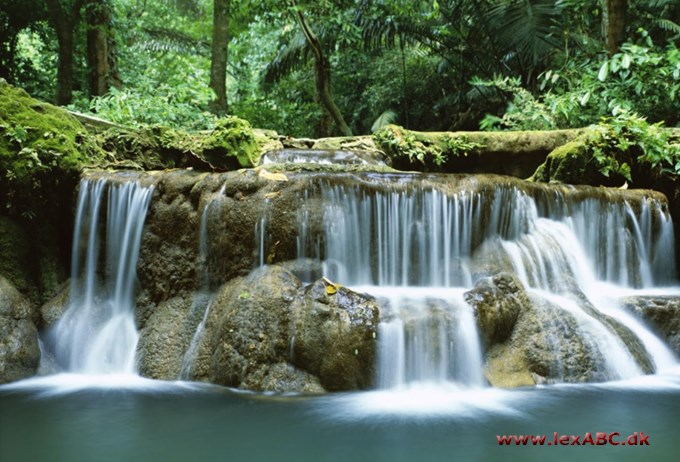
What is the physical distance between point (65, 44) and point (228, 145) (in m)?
5.79

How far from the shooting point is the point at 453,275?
18.4 ft

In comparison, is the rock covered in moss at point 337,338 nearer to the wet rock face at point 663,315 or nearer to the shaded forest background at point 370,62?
the wet rock face at point 663,315

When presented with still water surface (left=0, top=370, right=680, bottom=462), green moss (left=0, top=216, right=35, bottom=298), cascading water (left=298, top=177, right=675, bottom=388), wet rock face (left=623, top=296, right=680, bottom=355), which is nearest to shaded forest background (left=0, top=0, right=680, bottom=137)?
cascading water (left=298, top=177, right=675, bottom=388)

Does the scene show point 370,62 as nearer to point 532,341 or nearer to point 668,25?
point 668,25

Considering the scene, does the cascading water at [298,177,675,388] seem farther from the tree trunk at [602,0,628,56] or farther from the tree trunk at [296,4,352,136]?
the tree trunk at [296,4,352,136]

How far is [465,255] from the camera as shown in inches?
226

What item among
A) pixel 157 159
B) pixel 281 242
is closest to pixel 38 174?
pixel 157 159

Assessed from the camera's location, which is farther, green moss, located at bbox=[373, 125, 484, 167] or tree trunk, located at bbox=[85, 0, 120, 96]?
tree trunk, located at bbox=[85, 0, 120, 96]

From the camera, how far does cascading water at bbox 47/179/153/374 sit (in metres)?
5.28

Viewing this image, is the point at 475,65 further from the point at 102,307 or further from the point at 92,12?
the point at 102,307

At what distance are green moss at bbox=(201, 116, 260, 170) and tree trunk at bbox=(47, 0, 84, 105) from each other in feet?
16.2

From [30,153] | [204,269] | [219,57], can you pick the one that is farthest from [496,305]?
[219,57]

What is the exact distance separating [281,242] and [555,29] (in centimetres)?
964

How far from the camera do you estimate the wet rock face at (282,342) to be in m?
4.34
